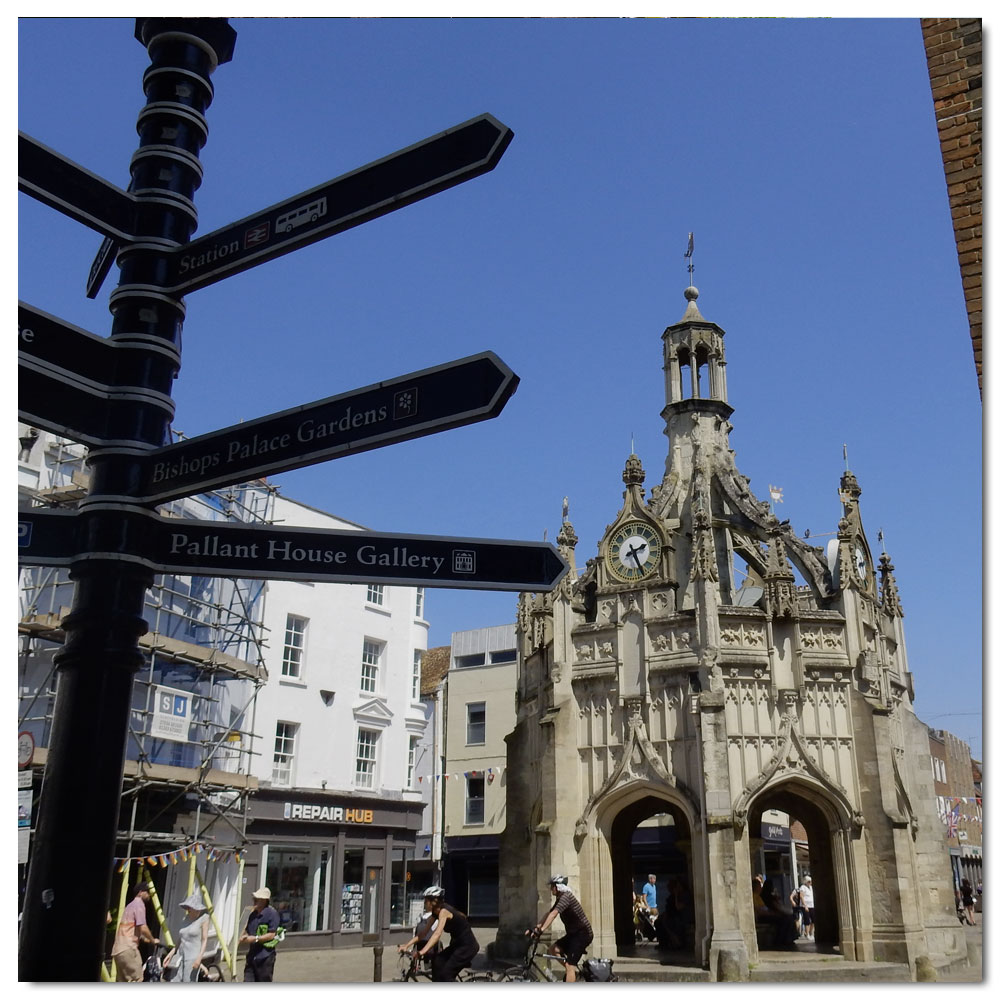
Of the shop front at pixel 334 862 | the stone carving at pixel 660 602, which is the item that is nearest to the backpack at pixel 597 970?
the stone carving at pixel 660 602

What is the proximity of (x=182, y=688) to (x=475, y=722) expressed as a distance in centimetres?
1111

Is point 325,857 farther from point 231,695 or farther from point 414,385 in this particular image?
point 414,385

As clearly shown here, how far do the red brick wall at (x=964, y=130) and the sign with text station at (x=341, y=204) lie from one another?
108 inches

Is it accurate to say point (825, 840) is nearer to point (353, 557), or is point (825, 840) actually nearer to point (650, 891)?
point (650, 891)

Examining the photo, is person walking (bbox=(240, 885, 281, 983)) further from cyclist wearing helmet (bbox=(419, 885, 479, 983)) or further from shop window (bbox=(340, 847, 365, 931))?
shop window (bbox=(340, 847, 365, 931))

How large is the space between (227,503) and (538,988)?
56.7ft

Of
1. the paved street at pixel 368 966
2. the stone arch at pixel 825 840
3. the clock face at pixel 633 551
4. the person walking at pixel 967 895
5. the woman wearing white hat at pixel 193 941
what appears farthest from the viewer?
the clock face at pixel 633 551

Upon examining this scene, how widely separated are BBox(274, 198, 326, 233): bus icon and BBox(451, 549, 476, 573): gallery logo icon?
175 centimetres

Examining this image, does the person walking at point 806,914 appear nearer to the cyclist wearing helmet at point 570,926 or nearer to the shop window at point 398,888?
the shop window at point 398,888

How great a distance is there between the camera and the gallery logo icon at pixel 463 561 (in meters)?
4.39

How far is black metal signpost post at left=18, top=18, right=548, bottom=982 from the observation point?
4051 millimetres

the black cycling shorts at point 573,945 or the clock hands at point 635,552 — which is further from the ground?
the clock hands at point 635,552

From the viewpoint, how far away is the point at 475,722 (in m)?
29.0

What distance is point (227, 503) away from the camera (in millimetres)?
21766
